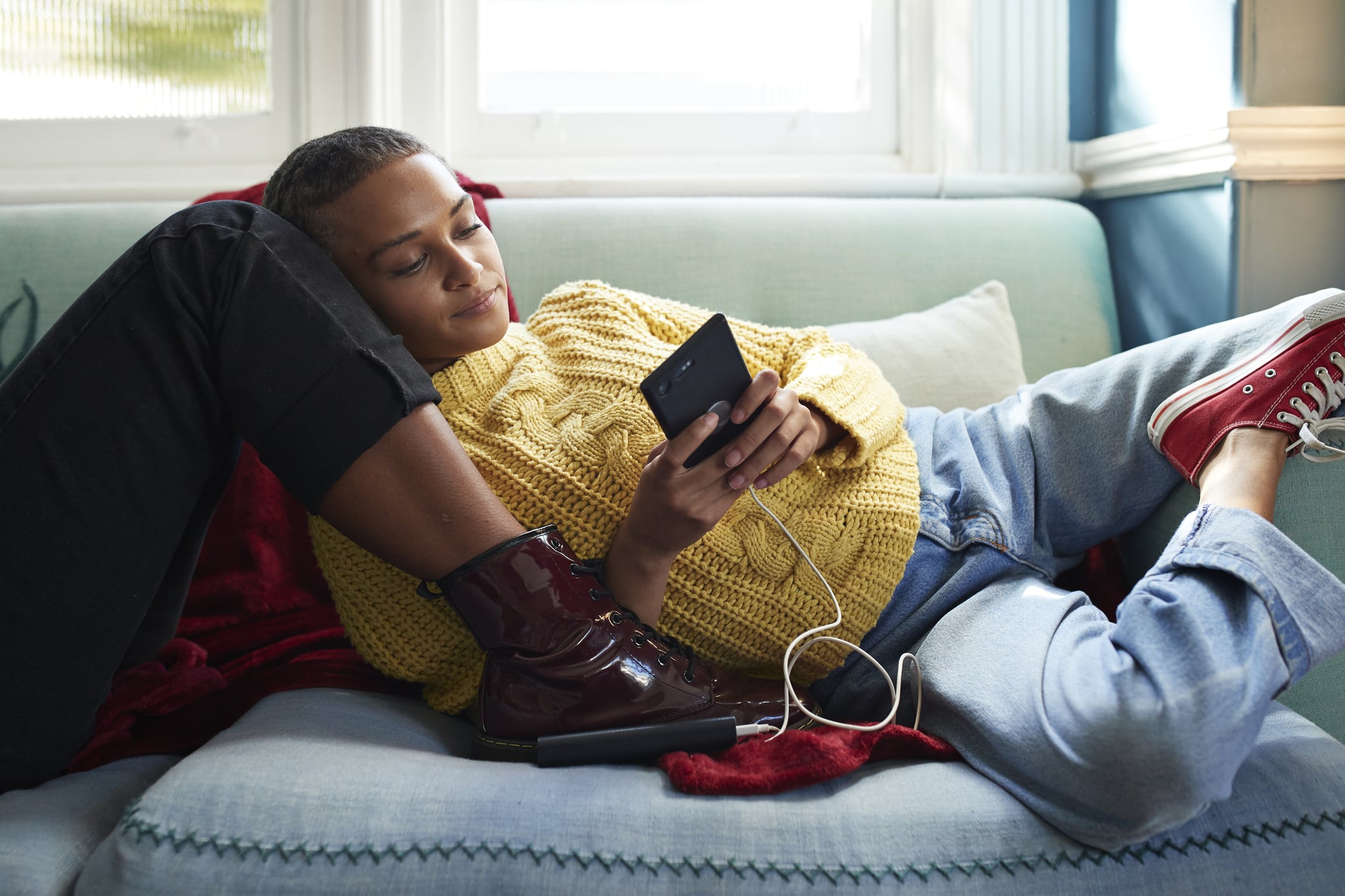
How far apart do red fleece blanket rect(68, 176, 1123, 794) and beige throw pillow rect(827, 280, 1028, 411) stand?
30 centimetres

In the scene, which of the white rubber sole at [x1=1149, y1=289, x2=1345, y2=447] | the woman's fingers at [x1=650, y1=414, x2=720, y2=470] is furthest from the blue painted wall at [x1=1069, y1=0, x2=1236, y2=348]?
the woman's fingers at [x1=650, y1=414, x2=720, y2=470]

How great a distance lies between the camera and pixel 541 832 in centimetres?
70

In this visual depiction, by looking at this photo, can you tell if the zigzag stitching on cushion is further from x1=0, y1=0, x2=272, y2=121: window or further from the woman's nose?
x1=0, y1=0, x2=272, y2=121: window

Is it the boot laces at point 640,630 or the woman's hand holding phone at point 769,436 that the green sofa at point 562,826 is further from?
the woman's hand holding phone at point 769,436

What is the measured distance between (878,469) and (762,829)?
1.37 feet

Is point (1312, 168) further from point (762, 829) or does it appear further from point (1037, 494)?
point (762, 829)

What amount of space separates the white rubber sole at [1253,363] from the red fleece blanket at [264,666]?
221 millimetres

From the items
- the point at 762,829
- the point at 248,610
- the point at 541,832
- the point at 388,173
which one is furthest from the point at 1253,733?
the point at 248,610

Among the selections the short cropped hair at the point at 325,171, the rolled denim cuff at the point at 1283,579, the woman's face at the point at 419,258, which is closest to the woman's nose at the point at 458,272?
the woman's face at the point at 419,258

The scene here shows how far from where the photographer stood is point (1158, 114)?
5.09ft

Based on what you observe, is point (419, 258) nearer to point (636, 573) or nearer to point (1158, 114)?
point (636, 573)

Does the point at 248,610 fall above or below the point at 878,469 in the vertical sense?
below

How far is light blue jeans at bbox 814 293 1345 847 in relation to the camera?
687mm

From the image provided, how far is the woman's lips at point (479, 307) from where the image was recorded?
3.14ft
